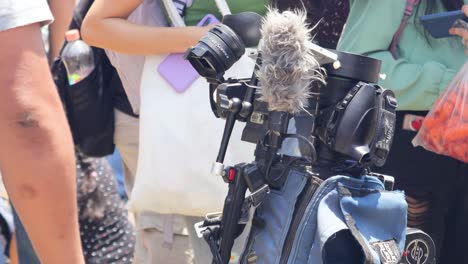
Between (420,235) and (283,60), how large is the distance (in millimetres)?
528

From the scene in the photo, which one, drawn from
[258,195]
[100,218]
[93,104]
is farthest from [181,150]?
[258,195]

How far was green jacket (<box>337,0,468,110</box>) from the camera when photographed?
8.21 ft

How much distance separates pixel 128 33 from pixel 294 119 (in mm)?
987

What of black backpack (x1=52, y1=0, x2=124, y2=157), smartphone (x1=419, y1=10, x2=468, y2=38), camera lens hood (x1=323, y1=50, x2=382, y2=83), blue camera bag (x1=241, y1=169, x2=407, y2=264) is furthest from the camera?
black backpack (x1=52, y1=0, x2=124, y2=157)

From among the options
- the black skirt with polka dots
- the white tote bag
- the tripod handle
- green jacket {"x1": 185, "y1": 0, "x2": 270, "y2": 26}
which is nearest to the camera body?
the tripod handle

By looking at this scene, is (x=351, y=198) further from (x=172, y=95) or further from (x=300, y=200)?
(x=172, y=95)

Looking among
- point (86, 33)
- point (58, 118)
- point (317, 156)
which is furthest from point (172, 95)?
point (317, 156)

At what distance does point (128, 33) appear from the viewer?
274 cm

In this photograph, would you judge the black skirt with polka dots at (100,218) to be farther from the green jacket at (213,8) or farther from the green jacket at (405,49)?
the green jacket at (405,49)

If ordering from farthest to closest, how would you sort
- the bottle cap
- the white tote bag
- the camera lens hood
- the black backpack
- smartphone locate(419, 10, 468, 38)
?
1. the bottle cap
2. the black backpack
3. the white tote bag
4. smartphone locate(419, 10, 468, 38)
5. the camera lens hood

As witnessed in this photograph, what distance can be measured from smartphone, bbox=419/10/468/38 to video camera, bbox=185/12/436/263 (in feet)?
1.69

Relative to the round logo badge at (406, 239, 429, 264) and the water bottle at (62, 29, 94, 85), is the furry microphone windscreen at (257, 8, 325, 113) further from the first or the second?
the water bottle at (62, 29, 94, 85)

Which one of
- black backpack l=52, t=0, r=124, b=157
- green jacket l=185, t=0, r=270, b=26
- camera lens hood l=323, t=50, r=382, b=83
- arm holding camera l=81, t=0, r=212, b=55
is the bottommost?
black backpack l=52, t=0, r=124, b=157

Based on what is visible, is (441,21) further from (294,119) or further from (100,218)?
(100,218)
